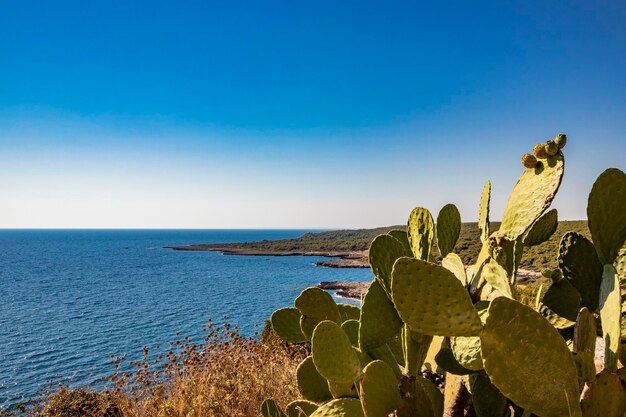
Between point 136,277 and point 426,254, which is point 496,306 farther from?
point 136,277

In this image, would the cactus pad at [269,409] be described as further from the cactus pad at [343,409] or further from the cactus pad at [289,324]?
the cactus pad at [343,409]

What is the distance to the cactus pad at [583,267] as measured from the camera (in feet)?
4.79

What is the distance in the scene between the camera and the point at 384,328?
60.2 inches

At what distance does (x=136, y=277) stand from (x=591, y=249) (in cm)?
4718

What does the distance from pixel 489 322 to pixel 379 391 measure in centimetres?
61

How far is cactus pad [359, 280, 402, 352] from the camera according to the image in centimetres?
151

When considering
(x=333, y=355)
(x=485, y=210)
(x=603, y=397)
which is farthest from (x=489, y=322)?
(x=485, y=210)

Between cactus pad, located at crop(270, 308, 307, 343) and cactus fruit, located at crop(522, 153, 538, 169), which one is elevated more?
cactus fruit, located at crop(522, 153, 538, 169)

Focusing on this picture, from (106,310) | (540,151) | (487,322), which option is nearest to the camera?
(487,322)

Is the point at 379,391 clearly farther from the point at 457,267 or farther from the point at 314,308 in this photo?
the point at 314,308

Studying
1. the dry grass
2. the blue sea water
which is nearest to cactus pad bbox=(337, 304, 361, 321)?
the dry grass

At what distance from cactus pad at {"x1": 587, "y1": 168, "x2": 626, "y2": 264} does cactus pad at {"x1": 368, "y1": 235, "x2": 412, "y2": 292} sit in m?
0.61

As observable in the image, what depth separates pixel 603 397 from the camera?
1.10 metres

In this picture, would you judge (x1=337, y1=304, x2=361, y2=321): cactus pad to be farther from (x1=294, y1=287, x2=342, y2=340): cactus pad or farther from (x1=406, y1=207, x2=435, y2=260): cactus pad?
(x1=406, y1=207, x2=435, y2=260): cactus pad
